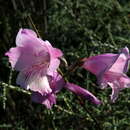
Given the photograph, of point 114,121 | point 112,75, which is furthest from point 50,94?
point 114,121

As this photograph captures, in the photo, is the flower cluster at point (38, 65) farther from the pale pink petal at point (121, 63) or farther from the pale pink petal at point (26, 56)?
the pale pink petal at point (121, 63)

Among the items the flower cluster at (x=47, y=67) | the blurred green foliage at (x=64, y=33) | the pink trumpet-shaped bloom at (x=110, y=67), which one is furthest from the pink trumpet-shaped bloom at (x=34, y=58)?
the blurred green foliage at (x=64, y=33)

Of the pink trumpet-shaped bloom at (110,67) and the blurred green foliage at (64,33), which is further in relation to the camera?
the blurred green foliage at (64,33)

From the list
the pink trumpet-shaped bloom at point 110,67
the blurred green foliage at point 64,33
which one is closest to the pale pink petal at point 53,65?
the pink trumpet-shaped bloom at point 110,67

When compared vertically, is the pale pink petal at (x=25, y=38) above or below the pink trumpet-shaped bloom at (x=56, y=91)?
above

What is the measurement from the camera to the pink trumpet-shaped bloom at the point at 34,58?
4.51 feet

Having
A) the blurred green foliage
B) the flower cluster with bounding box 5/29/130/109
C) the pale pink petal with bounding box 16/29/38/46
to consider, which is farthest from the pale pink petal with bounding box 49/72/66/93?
the blurred green foliage

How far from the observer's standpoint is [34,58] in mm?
1393

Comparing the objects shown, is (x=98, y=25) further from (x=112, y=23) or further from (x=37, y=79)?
(x=37, y=79)

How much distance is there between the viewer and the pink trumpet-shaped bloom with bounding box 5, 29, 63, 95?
137cm

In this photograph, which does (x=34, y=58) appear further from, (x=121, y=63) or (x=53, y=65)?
(x=121, y=63)

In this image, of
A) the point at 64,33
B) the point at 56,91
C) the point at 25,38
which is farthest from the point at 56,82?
the point at 64,33

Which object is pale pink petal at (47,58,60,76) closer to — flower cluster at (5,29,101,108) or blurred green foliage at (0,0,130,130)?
flower cluster at (5,29,101,108)

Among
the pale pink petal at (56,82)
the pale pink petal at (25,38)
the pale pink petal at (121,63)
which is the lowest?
the pale pink petal at (56,82)
